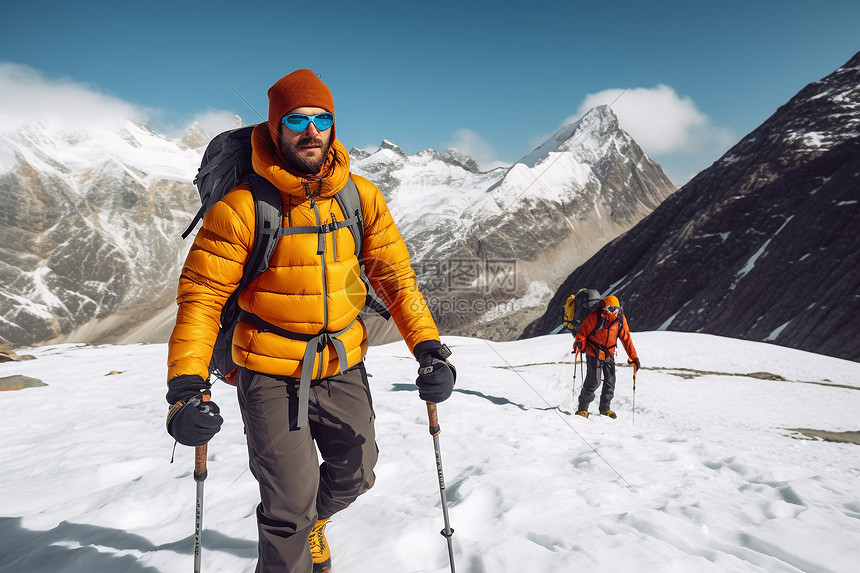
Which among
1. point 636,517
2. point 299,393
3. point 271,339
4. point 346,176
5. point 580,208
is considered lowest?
point 636,517

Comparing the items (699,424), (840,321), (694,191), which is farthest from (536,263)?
(699,424)

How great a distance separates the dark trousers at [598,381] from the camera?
9.27 metres

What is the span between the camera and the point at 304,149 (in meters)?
2.87

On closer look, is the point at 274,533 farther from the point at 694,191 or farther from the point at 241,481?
the point at 694,191

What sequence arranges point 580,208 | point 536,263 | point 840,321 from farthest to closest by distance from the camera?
point 580,208
point 536,263
point 840,321

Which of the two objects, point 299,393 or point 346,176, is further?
point 346,176

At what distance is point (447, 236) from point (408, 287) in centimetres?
12555

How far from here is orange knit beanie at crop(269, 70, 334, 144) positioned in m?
2.94

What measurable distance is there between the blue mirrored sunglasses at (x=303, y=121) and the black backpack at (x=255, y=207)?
1.07 feet

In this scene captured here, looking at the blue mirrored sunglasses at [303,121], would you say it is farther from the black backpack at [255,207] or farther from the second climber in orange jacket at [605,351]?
the second climber in orange jacket at [605,351]

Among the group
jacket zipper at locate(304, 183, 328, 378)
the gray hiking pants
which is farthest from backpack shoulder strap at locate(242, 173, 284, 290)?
the gray hiking pants

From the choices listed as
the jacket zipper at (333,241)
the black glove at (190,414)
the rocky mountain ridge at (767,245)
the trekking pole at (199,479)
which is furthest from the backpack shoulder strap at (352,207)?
the rocky mountain ridge at (767,245)

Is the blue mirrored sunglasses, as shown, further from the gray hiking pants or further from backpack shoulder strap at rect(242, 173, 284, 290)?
the gray hiking pants

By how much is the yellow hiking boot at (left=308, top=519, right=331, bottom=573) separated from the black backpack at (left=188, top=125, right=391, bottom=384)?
1.24 m
